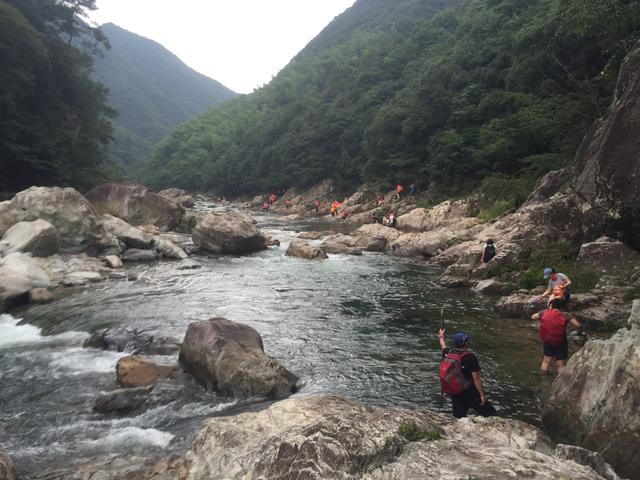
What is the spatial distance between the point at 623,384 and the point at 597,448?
0.90 metres

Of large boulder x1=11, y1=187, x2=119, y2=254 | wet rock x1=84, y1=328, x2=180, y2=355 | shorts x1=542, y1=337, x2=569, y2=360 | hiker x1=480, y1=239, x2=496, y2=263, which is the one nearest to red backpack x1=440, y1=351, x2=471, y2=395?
shorts x1=542, y1=337, x2=569, y2=360

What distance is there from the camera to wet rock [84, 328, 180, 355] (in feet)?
34.3

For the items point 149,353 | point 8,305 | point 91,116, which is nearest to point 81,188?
point 91,116

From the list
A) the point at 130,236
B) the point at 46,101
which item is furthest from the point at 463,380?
the point at 46,101

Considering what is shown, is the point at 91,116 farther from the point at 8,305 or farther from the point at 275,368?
the point at 275,368

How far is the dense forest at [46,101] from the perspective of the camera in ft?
97.3

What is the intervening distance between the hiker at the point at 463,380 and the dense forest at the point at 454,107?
2105 cm

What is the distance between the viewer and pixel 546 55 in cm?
3284

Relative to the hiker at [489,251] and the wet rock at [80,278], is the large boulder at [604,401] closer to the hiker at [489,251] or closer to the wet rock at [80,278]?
the hiker at [489,251]

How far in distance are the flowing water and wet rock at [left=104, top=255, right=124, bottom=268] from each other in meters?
0.64

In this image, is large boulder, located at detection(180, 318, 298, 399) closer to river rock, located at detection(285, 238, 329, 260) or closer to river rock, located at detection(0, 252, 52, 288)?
river rock, located at detection(0, 252, 52, 288)

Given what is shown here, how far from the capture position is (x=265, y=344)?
11.1 m

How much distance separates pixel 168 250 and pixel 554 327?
19.0 meters

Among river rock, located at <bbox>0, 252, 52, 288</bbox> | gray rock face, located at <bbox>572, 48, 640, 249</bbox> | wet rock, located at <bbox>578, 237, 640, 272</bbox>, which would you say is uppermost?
gray rock face, located at <bbox>572, 48, 640, 249</bbox>
